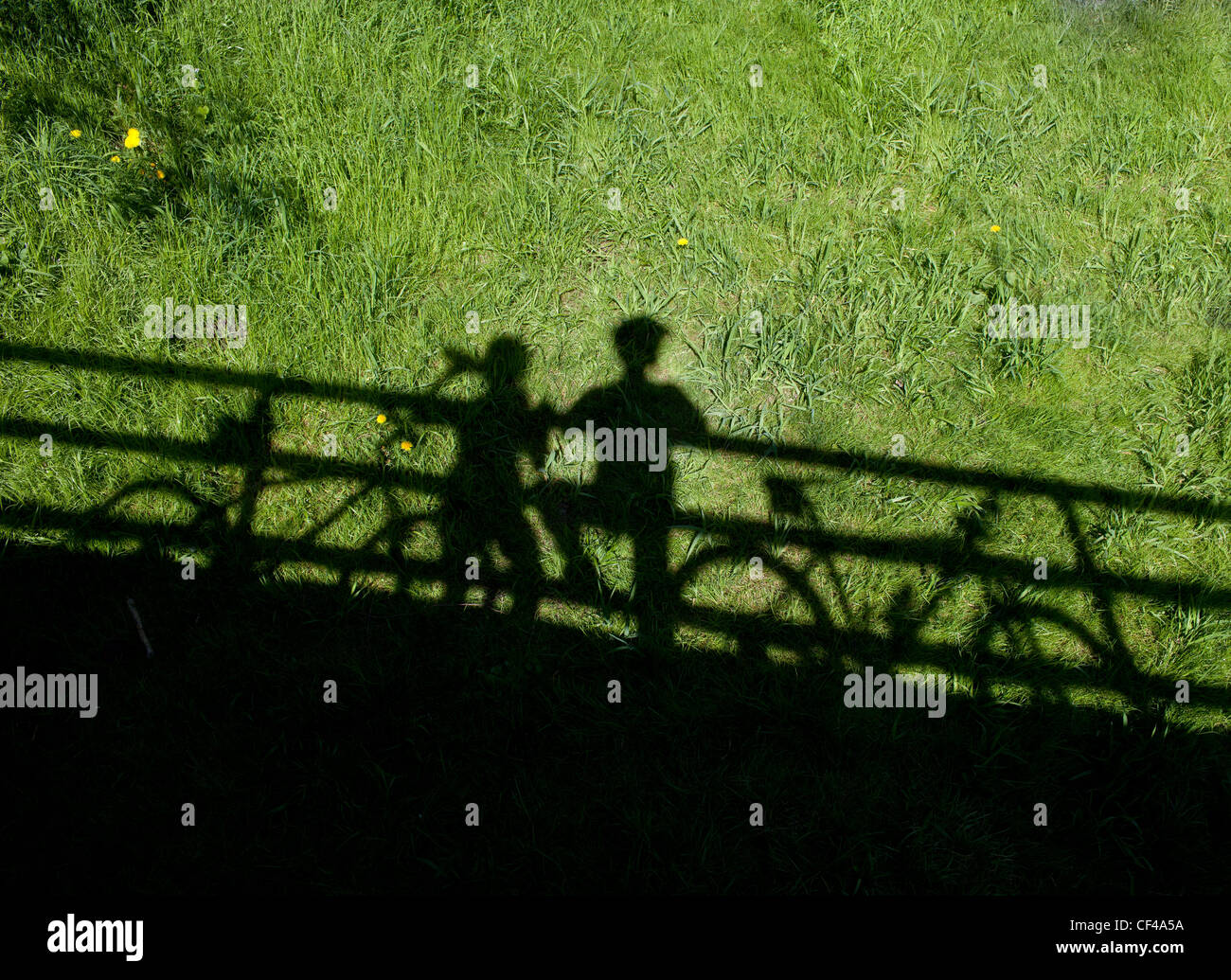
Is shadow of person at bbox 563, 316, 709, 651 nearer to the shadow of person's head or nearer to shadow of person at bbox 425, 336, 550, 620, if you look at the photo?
the shadow of person's head

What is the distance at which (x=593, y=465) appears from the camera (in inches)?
139

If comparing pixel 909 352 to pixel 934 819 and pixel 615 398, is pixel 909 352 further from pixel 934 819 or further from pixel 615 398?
pixel 934 819

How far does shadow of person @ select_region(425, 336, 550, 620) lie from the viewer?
10.8 ft

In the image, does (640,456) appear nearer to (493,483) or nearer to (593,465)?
(593,465)

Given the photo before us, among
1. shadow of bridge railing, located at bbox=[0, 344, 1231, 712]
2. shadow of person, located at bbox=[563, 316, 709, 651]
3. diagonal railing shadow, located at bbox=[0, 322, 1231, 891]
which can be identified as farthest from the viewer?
shadow of person, located at bbox=[563, 316, 709, 651]

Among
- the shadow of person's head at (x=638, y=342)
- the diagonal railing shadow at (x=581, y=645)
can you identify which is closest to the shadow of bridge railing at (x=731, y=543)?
the diagonal railing shadow at (x=581, y=645)

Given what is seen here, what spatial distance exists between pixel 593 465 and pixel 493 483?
454mm

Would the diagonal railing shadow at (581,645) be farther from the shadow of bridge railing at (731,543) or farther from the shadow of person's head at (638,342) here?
the shadow of person's head at (638,342)

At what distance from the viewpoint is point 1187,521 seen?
337 centimetres

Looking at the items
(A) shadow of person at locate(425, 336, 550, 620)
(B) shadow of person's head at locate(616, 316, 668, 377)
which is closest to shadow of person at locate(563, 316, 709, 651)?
(B) shadow of person's head at locate(616, 316, 668, 377)

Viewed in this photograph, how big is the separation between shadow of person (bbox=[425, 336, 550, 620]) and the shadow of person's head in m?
0.47

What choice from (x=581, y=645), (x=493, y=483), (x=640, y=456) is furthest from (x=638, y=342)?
(x=581, y=645)

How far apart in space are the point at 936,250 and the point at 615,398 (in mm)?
1899

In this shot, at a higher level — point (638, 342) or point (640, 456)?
point (638, 342)
